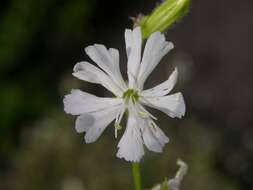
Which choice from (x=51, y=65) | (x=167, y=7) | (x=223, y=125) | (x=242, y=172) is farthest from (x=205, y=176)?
(x=167, y=7)

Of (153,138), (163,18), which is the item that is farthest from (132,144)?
(163,18)

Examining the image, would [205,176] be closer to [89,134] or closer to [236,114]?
[236,114]

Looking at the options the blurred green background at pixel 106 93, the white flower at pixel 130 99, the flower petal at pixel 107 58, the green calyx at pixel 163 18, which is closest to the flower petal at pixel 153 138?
the white flower at pixel 130 99

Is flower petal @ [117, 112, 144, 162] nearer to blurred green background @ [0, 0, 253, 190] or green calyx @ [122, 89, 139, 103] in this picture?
green calyx @ [122, 89, 139, 103]

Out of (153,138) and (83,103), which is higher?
(83,103)

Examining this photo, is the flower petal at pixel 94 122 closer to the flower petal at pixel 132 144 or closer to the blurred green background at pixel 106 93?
the flower petal at pixel 132 144

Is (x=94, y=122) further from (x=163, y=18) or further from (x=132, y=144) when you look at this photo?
(x=163, y=18)
